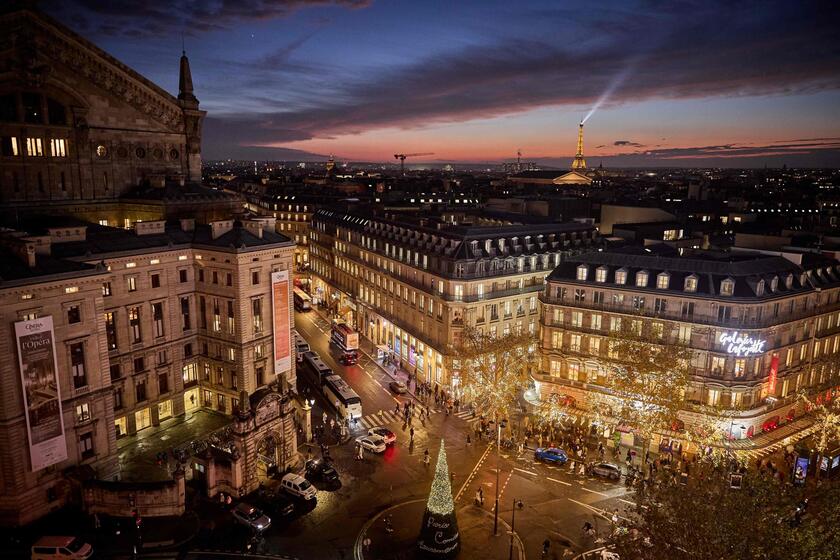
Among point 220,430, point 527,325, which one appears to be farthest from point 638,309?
point 220,430

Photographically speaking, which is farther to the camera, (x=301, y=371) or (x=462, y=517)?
(x=301, y=371)

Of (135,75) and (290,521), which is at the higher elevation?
(135,75)

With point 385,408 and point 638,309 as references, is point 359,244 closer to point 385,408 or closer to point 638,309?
point 385,408

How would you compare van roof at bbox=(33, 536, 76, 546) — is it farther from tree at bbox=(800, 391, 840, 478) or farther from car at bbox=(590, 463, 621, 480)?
tree at bbox=(800, 391, 840, 478)

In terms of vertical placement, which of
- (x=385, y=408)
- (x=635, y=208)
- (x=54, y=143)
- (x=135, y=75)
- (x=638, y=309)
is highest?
(x=135, y=75)

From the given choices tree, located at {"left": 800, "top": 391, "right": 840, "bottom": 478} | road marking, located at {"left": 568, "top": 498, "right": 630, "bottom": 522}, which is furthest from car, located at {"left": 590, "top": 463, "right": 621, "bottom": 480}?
tree, located at {"left": 800, "top": 391, "right": 840, "bottom": 478}

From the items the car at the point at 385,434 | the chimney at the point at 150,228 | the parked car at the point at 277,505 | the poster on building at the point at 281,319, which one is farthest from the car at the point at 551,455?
the chimney at the point at 150,228
